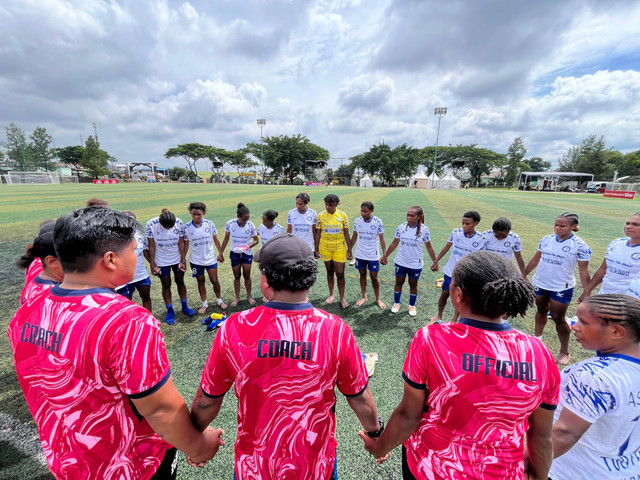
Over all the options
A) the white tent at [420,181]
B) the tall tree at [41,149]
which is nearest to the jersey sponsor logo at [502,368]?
the white tent at [420,181]

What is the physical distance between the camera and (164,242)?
15.4 ft

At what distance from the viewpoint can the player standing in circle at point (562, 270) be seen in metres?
3.85

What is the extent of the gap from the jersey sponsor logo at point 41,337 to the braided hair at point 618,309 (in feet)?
9.27

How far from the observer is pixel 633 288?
2.74 meters

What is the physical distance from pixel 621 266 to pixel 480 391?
13.0 feet

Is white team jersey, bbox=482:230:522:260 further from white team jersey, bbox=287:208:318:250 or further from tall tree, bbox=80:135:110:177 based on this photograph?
tall tree, bbox=80:135:110:177

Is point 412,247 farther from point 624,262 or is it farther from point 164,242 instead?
point 164,242

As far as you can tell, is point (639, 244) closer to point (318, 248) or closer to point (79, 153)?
point (318, 248)

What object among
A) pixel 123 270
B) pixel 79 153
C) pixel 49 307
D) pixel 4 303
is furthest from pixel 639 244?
pixel 79 153

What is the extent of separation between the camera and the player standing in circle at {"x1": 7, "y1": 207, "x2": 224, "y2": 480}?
1177 mm

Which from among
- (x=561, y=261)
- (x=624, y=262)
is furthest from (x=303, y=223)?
(x=624, y=262)

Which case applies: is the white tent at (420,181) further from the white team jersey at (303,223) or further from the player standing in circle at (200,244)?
the player standing in circle at (200,244)

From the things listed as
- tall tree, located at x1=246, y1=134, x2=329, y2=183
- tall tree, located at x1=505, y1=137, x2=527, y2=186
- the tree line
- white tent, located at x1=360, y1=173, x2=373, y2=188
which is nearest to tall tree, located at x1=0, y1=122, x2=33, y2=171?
the tree line

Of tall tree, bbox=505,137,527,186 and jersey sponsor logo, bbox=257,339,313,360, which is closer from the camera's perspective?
jersey sponsor logo, bbox=257,339,313,360
